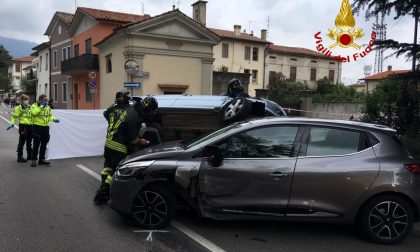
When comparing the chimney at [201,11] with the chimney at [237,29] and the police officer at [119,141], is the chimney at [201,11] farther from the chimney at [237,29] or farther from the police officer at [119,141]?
the police officer at [119,141]

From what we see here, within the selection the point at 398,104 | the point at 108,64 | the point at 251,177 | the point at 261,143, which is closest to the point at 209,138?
the point at 261,143

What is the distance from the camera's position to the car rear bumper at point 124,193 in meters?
5.31

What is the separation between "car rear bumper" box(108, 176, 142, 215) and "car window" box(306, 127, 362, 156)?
2205mm

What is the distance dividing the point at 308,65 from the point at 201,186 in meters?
63.0

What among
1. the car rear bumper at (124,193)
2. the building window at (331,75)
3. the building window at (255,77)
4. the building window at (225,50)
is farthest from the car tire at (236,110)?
A: the building window at (331,75)

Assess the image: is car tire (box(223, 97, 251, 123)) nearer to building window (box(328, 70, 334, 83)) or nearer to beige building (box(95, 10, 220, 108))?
beige building (box(95, 10, 220, 108))

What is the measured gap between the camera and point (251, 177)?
5148 millimetres

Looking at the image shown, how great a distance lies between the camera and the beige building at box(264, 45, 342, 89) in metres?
61.0

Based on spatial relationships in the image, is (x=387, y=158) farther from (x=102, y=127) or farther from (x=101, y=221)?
(x=102, y=127)

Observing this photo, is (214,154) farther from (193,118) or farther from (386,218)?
(193,118)

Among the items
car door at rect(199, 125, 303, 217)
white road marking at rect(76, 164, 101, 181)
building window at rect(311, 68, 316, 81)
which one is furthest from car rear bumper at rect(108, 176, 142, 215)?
building window at rect(311, 68, 316, 81)

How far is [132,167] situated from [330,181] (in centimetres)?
246

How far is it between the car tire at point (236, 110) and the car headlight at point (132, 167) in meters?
2.54

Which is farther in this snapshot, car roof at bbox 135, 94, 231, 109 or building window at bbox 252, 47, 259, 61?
building window at bbox 252, 47, 259, 61
